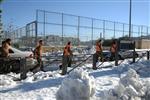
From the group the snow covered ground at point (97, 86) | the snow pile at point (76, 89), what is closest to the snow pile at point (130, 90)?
the snow covered ground at point (97, 86)

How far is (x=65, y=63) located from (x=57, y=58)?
3793 millimetres

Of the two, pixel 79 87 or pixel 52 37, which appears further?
pixel 52 37

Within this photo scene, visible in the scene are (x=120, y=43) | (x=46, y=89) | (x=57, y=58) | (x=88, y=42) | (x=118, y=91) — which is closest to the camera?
(x=118, y=91)

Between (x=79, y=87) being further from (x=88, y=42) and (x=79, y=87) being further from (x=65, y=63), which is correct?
(x=88, y=42)

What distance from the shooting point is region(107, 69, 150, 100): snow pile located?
8.70m

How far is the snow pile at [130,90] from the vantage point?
870 cm

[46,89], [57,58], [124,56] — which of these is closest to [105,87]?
[46,89]

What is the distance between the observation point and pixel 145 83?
31.1 ft

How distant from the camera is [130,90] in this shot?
8812 mm

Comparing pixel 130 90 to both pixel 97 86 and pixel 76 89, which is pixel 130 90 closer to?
pixel 76 89

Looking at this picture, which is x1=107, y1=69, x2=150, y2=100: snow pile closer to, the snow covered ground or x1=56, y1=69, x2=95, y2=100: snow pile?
the snow covered ground

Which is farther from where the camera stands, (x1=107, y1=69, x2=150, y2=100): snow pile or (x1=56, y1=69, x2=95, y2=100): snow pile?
(x1=56, y1=69, x2=95, y2=100): snow pile

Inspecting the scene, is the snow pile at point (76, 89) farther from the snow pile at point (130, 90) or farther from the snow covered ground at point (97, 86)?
the snow pile at point (130, 90)

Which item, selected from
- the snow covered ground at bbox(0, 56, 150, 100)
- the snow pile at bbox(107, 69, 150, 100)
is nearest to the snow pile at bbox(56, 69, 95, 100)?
the snow covered ground at bbox(0, 56, 150, 100)
